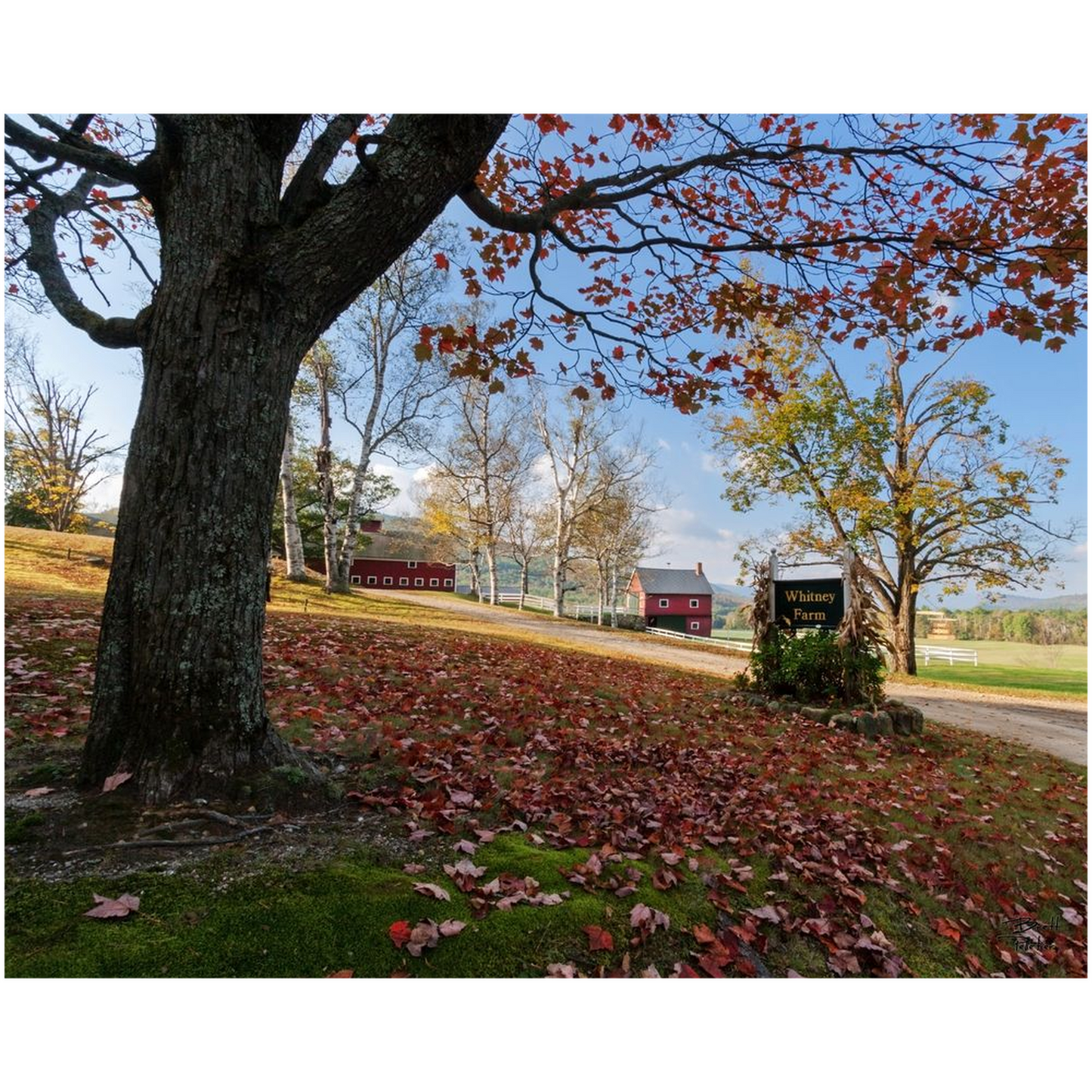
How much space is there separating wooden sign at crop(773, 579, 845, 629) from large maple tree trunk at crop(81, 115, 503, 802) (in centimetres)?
562

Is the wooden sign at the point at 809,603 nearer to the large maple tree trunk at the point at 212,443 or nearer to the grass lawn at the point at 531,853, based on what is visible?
the grass lawn at the point at 531,853

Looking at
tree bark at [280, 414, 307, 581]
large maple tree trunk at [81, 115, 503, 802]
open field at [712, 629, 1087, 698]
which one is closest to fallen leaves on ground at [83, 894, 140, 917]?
large maple tree trunk at [81, 115, 503, 802]

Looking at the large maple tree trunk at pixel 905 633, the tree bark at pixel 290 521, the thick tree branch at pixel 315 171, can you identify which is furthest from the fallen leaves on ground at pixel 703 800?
the tree bark at pixel 290 521

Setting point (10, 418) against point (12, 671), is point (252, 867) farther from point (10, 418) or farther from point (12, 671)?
point (10, 418)

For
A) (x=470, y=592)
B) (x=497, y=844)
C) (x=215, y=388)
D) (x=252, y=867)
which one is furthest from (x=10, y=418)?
(x=470, y=592)

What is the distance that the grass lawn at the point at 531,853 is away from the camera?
1524mm

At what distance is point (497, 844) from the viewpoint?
210 centimetres

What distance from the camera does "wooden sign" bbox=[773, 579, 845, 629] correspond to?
591 centimetres

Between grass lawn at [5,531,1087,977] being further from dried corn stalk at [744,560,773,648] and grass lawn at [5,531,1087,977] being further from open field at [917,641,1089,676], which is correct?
dried corn stalk at [744,560,773,648]

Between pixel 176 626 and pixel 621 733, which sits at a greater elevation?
pixel 176 626

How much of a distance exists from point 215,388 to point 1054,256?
13.8 ft

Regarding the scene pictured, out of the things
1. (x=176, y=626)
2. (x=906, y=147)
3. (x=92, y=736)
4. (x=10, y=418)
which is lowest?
(x=92, y=736)

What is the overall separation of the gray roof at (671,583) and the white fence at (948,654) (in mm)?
18327

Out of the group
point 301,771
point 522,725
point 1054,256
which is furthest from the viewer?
point 522,725
